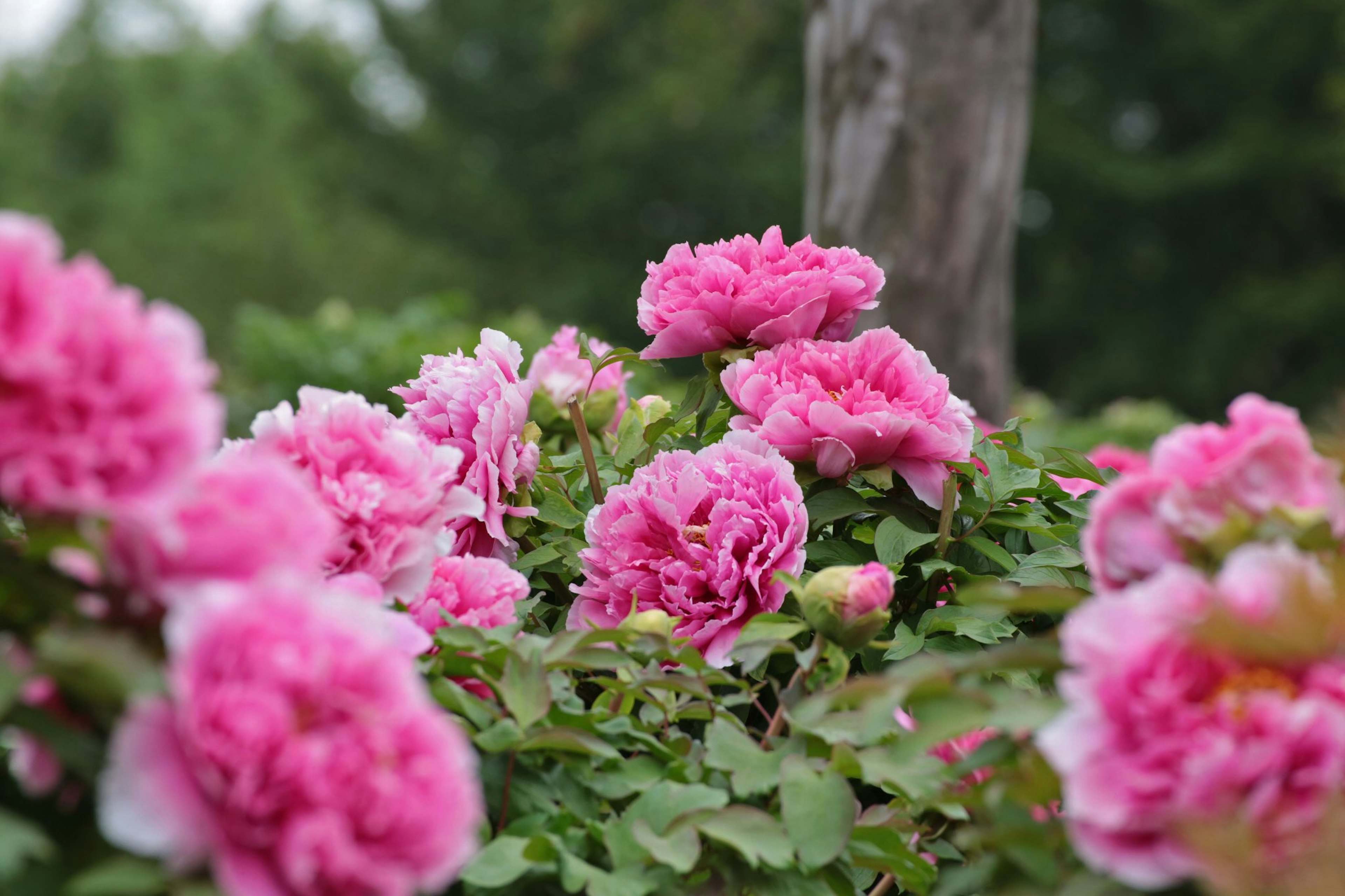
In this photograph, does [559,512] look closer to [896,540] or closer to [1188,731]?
[896,540]

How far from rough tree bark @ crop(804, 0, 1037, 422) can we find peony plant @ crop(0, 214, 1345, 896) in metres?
1.75

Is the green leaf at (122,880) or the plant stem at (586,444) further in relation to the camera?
the plant stem at (586,444)

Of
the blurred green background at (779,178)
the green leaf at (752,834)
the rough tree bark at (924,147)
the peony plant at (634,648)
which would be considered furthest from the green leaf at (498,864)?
the blurred green background at (779,178)

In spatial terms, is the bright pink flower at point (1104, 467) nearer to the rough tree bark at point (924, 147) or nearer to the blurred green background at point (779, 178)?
the rough tree bark at point (924, 147)

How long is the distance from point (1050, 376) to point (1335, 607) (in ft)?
46.8

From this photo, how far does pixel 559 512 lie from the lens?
45.6 inches

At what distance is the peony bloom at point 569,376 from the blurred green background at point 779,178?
1056 centimetres

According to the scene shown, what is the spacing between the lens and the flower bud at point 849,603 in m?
0.86

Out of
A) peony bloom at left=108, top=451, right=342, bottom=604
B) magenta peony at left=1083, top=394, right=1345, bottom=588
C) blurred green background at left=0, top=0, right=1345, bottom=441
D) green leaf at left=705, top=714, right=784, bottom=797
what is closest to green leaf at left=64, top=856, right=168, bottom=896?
peony bloom at left=108, top=451, right=342, bottom=604

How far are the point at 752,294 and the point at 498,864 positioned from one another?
0.58m

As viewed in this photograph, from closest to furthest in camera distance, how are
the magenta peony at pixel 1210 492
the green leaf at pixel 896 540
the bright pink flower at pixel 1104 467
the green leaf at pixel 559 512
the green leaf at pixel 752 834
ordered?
the magenta peony at pixel 1210 492, the green leaf at pixel 752 834, the green leaf at pixel 896 540, the green leaf at pixel 559 512, the bright pink flower at pixel 1104 467

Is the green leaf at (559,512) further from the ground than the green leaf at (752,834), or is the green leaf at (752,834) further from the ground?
the green leaf at (559,512)

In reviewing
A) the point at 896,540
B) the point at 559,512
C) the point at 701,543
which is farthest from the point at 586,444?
the point at 896,540

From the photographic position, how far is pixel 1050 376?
14195 mm
